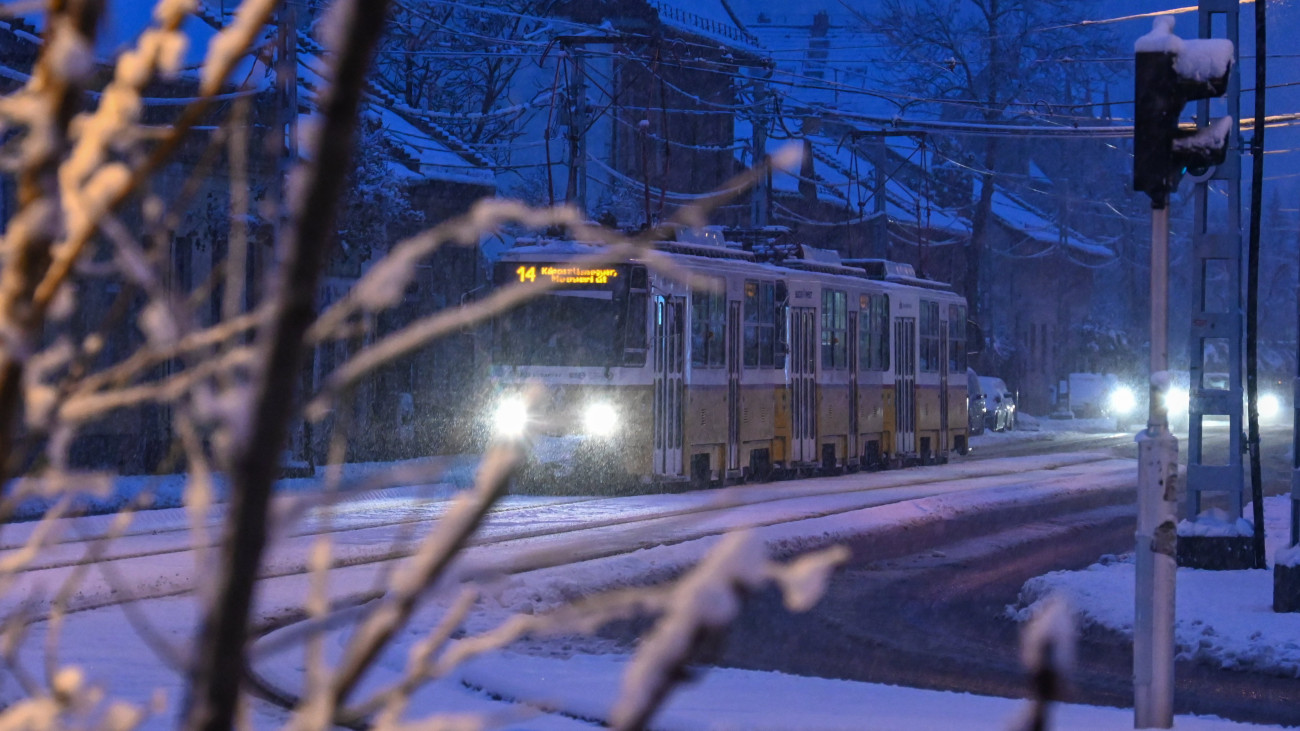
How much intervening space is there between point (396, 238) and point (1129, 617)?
2114 cm

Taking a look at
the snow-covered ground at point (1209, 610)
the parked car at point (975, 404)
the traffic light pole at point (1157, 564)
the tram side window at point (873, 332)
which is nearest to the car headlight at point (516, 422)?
the traffic light pole at point (1157, 564)

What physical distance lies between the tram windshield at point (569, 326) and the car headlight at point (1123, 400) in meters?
38.1

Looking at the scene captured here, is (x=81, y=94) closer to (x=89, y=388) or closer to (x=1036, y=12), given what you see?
(x=89, y=388)

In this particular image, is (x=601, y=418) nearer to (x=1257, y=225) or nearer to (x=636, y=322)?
(x=636, y=322)


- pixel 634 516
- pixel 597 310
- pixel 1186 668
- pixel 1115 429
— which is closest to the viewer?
pixel 1186 668

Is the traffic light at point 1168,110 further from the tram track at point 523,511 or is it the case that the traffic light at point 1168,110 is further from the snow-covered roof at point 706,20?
the snow-covered roof at point 706,20

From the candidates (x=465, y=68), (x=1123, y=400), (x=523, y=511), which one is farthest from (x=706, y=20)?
(x=523, y=511)

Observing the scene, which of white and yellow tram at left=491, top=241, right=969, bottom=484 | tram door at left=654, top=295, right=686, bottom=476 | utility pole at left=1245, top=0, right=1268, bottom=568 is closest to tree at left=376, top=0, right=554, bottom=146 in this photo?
white and yellow tram at left=491, top=241, right=969, bottom=484

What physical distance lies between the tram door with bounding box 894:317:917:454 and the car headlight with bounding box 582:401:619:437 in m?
A: 8.74

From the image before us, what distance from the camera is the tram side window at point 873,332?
26.7 meters

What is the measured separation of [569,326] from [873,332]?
781cm

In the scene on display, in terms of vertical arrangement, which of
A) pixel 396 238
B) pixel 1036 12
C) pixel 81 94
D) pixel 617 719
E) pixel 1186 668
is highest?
pixel 1036 12

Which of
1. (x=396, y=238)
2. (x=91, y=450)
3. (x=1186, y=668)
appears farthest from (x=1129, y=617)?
(x=396, y=238)

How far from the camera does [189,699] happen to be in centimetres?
128
